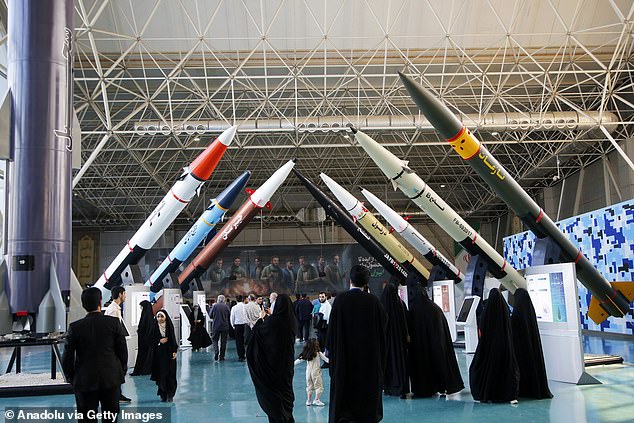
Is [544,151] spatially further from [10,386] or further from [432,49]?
[10,386]

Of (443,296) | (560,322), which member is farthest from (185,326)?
(560,322)

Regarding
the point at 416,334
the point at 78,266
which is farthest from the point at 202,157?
the point at 78,266

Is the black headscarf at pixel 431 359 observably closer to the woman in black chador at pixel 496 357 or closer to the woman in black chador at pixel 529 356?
the woman in black chador at pixel 496 357

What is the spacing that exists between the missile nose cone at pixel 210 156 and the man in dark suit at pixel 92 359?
7767 mm

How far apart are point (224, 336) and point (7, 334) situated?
5.56 meters

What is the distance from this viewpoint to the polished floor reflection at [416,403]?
631 cm

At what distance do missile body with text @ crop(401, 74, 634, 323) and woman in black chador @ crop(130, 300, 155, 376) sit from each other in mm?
4842

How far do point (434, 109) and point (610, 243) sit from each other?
8862 mm

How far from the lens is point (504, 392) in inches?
277

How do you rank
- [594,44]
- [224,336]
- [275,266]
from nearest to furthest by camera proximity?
[224,336] < [594,44] < [275,266]

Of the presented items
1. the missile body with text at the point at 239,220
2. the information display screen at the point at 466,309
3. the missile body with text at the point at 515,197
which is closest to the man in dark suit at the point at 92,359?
the missile body with text at the point at 515,197

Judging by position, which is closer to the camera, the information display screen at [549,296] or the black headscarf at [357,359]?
the black headscarf at [357,359]

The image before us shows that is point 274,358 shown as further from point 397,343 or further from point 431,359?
point 431,359

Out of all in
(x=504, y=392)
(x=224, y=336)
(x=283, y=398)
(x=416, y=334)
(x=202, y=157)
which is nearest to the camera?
(x=283, y=398)
